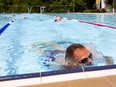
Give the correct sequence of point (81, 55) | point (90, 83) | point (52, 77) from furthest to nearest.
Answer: point (81, 55) < point (52, 77) < point (90, 83)

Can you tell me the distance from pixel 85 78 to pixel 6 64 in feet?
7.64

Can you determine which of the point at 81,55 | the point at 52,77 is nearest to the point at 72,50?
the point at 81,55

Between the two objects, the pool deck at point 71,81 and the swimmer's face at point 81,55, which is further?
the swimmer's face at point 81,55

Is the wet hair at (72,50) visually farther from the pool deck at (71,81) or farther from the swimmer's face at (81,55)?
the pool deck at (71,81)

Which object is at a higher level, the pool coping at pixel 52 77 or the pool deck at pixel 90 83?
the pool coping at pixel 52 77

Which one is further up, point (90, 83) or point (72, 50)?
point (72, 50)

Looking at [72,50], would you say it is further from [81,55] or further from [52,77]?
[52,77]

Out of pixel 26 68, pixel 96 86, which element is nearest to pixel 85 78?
pixel 96 86

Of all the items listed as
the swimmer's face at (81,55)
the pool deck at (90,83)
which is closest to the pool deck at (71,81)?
the pool deck at (90,83)

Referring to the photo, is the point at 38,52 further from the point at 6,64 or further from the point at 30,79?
the point at 30,79

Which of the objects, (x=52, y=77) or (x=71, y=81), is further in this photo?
(x=52, y=77)

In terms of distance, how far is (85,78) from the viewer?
2561mm

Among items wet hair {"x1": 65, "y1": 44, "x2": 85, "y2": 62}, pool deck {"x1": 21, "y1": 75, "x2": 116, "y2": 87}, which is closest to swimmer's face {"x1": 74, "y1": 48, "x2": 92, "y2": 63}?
wet hair {"x1": 65, "y1": 44, "x2": 85, "y2": 62}

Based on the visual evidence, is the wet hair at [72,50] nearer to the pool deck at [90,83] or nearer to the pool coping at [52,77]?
the pool coping at [52,77]
